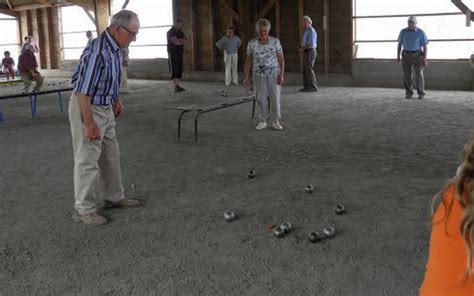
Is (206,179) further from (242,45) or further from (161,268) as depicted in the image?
(242,45)

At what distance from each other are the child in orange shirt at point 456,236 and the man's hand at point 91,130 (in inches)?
125

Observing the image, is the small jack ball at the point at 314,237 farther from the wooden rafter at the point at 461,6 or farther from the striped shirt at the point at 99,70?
the wooden rafter at the point at 461,6

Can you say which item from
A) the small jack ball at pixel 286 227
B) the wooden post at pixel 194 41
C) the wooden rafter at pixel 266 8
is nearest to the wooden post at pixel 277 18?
the wooden rafter at pixel 266 8

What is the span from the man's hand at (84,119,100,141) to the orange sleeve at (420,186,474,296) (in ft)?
10.4

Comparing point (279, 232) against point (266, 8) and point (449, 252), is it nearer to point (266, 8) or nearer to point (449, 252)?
point (449, 252)

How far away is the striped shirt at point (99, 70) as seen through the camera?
13.0 ft

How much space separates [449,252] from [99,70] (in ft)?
10.7

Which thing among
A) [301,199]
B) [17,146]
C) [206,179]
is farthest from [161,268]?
[17,146]

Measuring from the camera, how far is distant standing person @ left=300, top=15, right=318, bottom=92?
504 inches

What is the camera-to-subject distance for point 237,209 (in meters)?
4.72

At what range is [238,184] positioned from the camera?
5.46m

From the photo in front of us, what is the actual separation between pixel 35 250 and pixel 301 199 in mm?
2263

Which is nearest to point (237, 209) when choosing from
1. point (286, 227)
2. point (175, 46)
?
point (286, 227)

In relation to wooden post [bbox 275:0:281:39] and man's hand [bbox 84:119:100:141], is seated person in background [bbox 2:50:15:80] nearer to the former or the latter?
wooden post [bbox 275:0:281:39]
